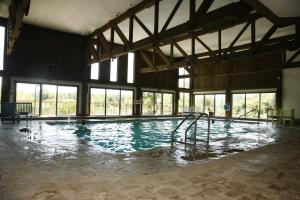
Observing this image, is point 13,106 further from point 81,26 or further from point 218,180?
point 218,180

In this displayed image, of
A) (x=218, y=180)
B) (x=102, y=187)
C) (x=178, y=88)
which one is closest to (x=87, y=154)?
(x=102, y=187)

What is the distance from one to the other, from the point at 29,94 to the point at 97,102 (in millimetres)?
3965

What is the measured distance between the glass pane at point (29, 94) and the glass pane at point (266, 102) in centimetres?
1426

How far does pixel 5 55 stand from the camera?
11.6 metres

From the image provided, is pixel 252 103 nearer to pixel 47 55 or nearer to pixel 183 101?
pixel 183 101

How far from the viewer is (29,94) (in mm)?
12383

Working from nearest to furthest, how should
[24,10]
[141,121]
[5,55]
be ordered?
[24,10] → [5,55] → [141,121]

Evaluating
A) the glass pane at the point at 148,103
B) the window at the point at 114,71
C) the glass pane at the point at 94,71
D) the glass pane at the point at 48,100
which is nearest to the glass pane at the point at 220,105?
the glass pane at the point at 148,103

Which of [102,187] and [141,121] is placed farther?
[141,121]

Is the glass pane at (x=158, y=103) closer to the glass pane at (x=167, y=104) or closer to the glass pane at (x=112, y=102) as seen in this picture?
the glass pane at (x=167, y=104)

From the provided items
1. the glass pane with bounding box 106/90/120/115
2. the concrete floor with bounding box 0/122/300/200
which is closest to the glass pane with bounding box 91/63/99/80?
the glass pane with bounding box 106/90/120/115

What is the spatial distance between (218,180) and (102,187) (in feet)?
4.93

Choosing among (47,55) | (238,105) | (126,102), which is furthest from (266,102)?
(47,55)

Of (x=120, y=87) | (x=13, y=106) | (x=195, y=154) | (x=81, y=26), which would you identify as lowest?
(x=195, y=154)
